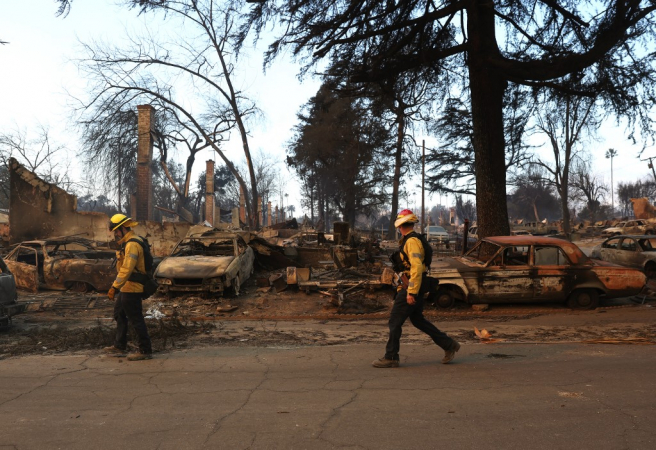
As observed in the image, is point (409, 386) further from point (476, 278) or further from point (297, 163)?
point (297, 163)

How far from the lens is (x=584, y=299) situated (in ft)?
29.8

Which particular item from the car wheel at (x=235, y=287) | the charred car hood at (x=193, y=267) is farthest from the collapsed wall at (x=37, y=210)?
the car wheel at (x=235, y=287)

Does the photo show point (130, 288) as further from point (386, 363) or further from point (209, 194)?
point (209, 194)

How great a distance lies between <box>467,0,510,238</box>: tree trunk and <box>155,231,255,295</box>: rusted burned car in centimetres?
585

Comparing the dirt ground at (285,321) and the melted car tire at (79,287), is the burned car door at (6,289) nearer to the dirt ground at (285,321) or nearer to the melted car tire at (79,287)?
the dirt ground at (285,321)

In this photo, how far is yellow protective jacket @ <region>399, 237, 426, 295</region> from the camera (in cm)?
502

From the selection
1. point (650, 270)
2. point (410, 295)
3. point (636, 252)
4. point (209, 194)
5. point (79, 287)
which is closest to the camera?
point (410, 295)

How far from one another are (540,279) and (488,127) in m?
4.10

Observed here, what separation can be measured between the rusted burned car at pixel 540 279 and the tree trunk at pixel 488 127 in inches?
90.3

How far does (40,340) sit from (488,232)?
933 cm

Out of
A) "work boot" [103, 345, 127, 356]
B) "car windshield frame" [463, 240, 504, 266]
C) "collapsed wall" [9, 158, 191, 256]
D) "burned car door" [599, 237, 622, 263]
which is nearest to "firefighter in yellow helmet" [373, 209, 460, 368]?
"work boot" [103, 345, 127, 356]

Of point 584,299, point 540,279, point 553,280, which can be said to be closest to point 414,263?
point 540,279

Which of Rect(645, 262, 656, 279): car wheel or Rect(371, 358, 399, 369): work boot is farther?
Rect(645, 262, 656, 279): car wheel

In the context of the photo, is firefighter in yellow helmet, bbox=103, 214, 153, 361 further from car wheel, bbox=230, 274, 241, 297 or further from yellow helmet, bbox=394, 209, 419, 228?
car wheel, bbox=230, 274, 241, 297
